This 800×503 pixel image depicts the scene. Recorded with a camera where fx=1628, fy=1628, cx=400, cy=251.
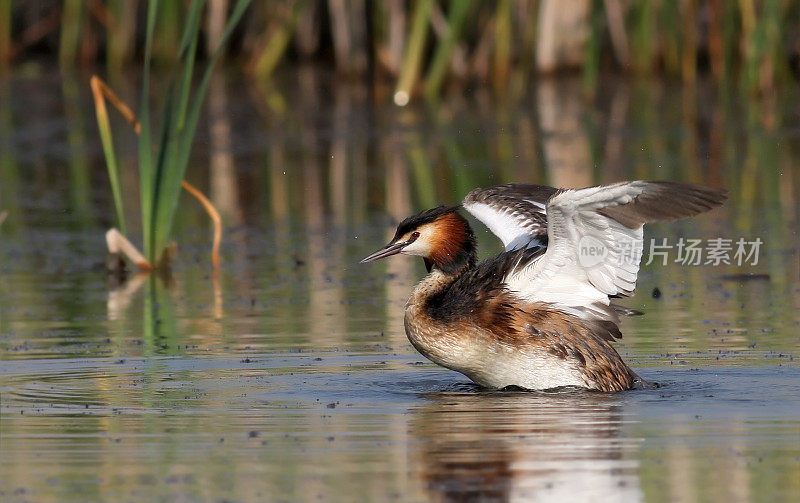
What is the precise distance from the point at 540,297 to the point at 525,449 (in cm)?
202

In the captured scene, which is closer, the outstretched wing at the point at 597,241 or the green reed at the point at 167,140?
the outstretched wing at the point at 597,241

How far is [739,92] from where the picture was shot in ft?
72.9

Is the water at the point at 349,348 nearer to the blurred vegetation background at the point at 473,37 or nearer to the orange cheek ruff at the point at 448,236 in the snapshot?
the orange cheek ruff at the point at 448,236

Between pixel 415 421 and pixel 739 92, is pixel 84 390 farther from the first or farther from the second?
pixel 739 92

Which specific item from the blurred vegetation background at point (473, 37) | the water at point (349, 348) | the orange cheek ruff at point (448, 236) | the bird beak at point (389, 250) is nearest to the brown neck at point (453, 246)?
the orange cheek ruff at point (448, 236)

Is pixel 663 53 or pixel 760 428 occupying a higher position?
pixel 663 53

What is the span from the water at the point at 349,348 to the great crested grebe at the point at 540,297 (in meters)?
0.18

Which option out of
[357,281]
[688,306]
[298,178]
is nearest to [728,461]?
[688,306]

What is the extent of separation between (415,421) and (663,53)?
61.0 ft

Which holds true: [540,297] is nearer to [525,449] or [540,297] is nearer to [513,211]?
[513,211]

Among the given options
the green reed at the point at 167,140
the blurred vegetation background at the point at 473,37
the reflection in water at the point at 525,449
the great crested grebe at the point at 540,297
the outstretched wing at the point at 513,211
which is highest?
the blurred vegetation background at the point at 473,37

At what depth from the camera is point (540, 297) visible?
7930 millimetres

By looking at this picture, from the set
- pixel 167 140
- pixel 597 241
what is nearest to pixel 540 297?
pixel 597 241

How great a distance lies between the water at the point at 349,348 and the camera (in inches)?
223
